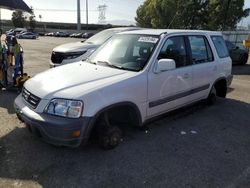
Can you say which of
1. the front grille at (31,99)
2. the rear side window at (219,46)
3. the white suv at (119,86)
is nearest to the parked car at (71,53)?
the white suv at (119,86)

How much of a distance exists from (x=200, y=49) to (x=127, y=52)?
68.6 inches

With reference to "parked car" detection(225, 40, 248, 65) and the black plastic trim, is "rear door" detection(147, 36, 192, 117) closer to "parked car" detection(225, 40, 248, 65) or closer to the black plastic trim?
the black plastic trim

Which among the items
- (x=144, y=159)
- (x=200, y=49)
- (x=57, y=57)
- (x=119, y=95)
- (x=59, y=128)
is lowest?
(x=144, y=159)

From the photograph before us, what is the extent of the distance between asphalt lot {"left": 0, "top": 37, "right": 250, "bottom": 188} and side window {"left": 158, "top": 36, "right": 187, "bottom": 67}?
121 cm

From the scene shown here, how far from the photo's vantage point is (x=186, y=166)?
3844 mm

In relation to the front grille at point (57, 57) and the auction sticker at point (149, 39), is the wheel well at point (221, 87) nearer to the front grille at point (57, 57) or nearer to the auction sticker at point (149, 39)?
the auction sticker at point (149, 39)

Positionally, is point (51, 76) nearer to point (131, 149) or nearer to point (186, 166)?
point (131, 149)

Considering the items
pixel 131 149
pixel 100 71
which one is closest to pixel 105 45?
pixel 100 71

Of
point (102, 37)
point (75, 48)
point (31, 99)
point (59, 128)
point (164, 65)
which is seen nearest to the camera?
point (59, 128)

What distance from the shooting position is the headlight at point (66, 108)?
3592 millimetres

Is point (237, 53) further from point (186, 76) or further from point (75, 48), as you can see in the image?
point (186, 76)

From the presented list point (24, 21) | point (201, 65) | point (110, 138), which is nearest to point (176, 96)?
point (201, 65)

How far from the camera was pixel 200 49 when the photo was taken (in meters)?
5.76

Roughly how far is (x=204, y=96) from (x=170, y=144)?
6.54ft
